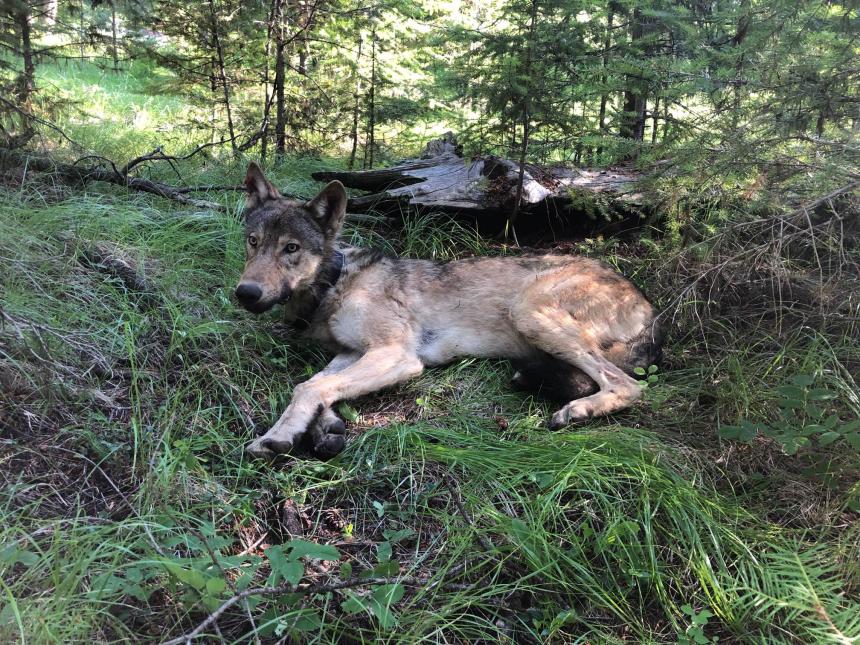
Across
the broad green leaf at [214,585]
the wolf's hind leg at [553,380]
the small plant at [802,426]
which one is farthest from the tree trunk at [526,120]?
the broad green leaf at [214,585]

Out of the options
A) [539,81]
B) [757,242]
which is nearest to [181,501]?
[757,242]

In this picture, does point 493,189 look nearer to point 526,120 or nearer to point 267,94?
point 526,120

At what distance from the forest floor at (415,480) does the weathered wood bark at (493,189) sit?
1352 mm

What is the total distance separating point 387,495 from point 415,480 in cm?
17

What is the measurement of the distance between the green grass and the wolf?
244mm

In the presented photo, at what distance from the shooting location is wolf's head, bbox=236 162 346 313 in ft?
12.7

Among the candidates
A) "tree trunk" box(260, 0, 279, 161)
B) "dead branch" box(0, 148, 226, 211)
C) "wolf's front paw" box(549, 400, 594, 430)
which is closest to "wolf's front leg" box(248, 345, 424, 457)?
"wolf's front paw" box(549, 400, 594, 430)

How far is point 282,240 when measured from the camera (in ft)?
13.6

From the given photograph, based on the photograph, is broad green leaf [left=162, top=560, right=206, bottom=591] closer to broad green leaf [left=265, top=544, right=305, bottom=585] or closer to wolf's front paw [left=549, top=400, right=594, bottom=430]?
broad green leaf [left=265, top=544, right=305, bottom=585]

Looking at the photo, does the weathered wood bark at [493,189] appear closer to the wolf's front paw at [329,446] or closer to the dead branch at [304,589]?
the wolf's front paw at [329,446]

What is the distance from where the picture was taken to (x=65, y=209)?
4750 mm

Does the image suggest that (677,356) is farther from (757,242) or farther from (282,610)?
(282,610)

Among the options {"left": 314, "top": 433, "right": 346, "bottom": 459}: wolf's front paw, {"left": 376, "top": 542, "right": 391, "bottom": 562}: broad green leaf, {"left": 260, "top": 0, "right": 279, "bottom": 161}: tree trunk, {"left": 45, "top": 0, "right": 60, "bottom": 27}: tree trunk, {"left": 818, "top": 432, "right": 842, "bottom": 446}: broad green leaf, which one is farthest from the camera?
{"left": 260, "top": 0, "right": 279, "bottom": 161}: tree trunk

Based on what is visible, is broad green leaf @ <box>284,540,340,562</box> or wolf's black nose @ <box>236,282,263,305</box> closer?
broad green leaf @ <box>284,540,340,562</box>
